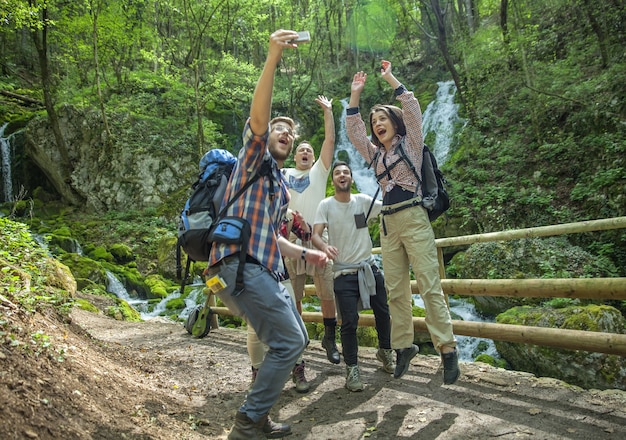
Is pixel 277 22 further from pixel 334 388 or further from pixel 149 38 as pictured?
pixel 334 388

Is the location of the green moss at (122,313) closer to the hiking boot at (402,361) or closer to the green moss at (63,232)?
the green moss at (63,232)

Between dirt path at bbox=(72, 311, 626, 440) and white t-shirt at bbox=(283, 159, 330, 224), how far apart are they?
5.56 feet

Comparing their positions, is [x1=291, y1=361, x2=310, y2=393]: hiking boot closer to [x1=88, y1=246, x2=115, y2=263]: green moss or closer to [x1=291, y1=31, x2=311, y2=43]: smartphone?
[x1=291, y1=31, x2=311, y2=43]: smartphone

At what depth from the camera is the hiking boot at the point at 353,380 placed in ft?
12.2

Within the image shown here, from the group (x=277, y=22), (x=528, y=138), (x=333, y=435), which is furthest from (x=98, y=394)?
(x=277, y=22)

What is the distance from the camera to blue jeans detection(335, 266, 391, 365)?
3.88 meters

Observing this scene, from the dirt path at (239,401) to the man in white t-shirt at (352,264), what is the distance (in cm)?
42

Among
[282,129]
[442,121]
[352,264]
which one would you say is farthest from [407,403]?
[442,121]

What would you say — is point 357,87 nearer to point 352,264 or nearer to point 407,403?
point 352,264

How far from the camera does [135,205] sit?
1803 centimetres

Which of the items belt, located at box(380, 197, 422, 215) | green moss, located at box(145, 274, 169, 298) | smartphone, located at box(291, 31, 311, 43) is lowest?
green moss, located at box(145, 274, 169, 298)

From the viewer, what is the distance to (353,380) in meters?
3.77

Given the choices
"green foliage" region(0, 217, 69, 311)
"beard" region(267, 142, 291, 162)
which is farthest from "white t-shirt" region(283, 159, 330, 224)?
"green foliage" region(0, 217, 69, 311)

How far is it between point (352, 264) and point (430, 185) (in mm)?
1057
